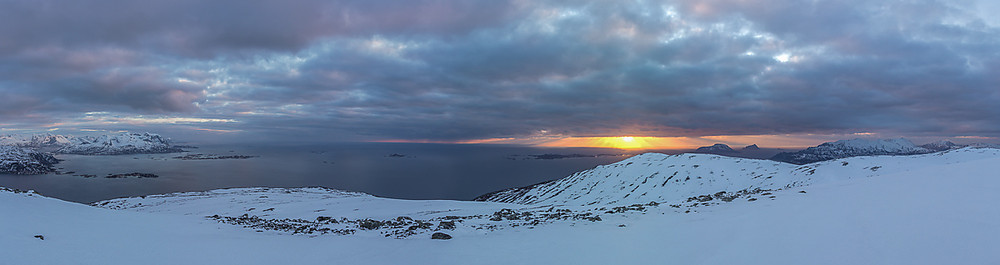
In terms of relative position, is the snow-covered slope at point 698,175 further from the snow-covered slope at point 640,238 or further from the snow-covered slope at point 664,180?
the snow-covered slope at point 640,238

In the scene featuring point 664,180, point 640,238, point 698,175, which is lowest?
point 664,180

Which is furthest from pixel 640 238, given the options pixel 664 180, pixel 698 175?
pixel 664 180

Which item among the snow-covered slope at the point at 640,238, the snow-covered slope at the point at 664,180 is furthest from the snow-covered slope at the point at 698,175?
the snow-covered slope at the point at 640,238

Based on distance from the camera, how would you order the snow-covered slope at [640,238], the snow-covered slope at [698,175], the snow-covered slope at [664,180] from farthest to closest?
the snow-covered slope at [664,180] → the snow-covered slope at [698,175] → the snow-covered slope at [640,238]

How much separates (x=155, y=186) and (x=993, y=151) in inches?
11485

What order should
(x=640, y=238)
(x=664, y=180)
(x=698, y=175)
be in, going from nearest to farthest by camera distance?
(x=640, y=238), (x=698, y=175), (x=664, y=180)

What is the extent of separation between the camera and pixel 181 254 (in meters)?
10.7

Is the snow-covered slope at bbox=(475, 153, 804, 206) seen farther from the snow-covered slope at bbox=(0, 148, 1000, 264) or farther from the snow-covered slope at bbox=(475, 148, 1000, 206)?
the snow-covered slope at bbox=(0, 148, 1000, 264)

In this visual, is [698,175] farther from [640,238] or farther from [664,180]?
[640,238]

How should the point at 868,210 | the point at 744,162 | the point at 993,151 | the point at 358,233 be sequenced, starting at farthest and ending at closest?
the point at 744,162 → the point at 993,151 → the point at 358,233 → the point at 868,210

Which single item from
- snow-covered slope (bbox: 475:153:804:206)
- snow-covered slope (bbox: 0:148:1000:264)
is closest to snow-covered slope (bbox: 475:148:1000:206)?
snow-covered slope (bbox: 475:153:804:206)

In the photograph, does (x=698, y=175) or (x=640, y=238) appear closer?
(x=640, y=238)

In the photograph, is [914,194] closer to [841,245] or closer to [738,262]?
[841,245]

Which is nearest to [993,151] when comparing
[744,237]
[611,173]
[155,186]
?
[611,173]
